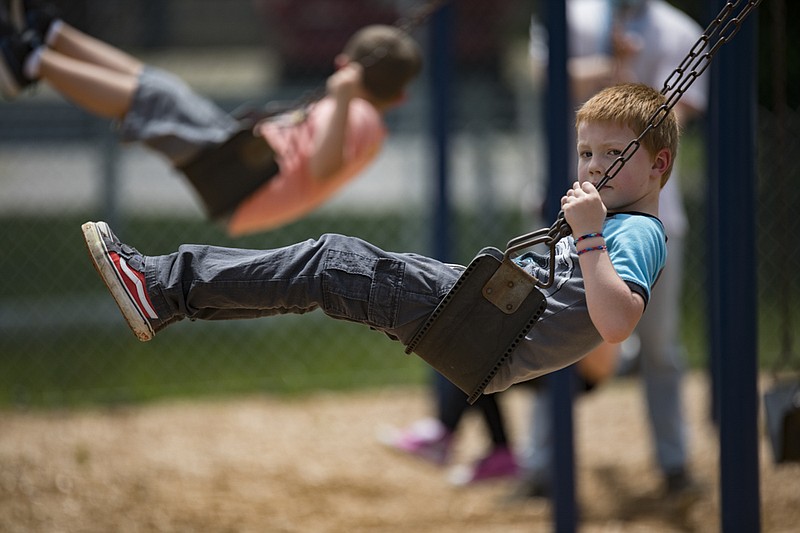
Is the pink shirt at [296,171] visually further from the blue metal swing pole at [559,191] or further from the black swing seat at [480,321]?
the black swing seat at [480,321]

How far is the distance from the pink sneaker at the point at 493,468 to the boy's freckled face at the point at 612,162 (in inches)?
99.2

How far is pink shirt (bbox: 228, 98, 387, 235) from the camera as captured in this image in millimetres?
4031

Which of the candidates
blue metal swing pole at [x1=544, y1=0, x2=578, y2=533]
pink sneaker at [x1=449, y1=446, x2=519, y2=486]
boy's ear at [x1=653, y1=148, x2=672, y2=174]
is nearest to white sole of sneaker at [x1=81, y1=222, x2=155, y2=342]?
boy's ear at [x1=653, y1=148, x2=672, y2=174]

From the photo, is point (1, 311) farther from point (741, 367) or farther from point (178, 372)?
point (741, 367)

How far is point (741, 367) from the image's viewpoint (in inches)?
119

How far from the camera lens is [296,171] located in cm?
404

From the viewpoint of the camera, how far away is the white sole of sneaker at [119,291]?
245 centimetres

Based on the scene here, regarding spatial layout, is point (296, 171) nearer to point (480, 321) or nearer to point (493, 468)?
point (493, 468)

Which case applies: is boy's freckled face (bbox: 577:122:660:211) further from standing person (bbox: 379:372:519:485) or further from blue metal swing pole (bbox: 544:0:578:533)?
standing person (bbox: 379:372:519:485)

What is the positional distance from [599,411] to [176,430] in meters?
2.28

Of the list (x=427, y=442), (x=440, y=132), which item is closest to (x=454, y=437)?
(x=427, y=442)

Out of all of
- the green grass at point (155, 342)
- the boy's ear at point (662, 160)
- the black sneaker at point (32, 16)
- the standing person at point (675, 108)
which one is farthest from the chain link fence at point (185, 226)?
the boy's ear at point (662, 160)

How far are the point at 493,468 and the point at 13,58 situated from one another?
2.67m

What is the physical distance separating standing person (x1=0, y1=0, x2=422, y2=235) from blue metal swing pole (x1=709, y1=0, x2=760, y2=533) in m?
1.36
